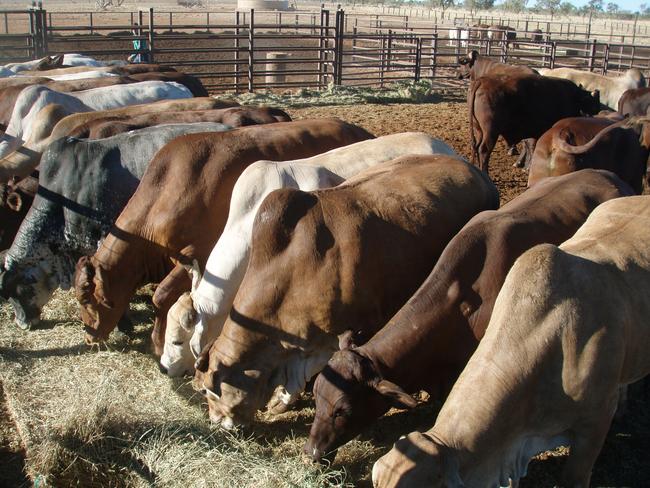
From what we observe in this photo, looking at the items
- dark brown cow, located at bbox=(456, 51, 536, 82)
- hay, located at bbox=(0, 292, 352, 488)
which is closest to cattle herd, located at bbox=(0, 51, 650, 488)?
hay, located at bbox=(0, 292, 352, 488)

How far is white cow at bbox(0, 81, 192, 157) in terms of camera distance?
808 cm

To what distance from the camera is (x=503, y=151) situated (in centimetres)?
1238

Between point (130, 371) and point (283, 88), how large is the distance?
45.6 feet

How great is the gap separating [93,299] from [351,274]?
2338 millimetres

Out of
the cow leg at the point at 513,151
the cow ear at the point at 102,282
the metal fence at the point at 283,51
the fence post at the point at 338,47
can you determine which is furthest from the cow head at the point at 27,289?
the fence post at the point at 338,47

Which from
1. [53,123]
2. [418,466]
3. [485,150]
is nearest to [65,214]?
[53,123]

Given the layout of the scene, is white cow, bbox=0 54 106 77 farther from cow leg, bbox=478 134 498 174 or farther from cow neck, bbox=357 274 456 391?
cow neck, bbox=357 274 456 391

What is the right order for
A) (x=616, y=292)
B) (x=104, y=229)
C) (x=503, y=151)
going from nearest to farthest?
(x=616, y=292)
(x=104, y=229)
(x=503, y=151)

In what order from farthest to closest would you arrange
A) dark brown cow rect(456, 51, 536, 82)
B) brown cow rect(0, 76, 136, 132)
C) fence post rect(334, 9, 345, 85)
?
1. fence post rect(334, 9, 345, 85)
2. dark brown cow rect(456, 51, 536, 82)
3. brown cow rect(0, 76, 136, 132)

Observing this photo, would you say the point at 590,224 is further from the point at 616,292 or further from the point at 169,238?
the point at 169,238

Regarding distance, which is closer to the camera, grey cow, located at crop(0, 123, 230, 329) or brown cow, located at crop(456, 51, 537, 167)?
grey cow, located at crop(0, 123, 230, 329)

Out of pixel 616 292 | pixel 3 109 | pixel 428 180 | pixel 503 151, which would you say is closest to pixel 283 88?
pixel 503 151

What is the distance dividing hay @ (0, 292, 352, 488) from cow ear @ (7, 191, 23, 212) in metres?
1.57

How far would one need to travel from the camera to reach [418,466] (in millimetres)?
3023
